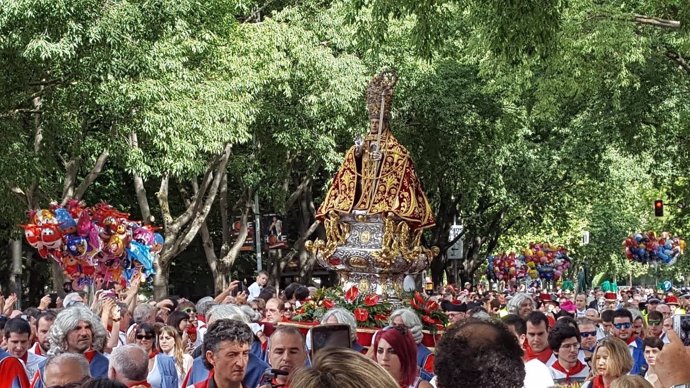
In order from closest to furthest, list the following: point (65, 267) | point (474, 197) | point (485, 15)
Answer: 1. point (485, 15)
2. point (65, 267)
3. point (474, 197)

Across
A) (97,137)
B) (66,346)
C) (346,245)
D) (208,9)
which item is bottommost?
(66,346)

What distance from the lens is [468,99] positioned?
1307 inches

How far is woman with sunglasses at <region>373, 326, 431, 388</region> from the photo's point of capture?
6.91 meters

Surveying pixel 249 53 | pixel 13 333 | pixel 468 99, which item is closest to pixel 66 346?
pixel 13 333

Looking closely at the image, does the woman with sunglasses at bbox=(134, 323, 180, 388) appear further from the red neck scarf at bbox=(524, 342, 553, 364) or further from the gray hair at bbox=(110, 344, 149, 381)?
the red neck scarf at bbox=(524, 342, 553, 364)

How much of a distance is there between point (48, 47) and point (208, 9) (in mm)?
4797

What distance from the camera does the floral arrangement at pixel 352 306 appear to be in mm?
14016

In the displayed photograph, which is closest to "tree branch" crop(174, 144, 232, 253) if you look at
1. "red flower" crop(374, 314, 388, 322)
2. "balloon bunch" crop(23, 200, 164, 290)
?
"balloon bunch" crop(23, 200, 164, 290)

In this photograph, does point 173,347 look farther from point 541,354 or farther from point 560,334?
point 560,334

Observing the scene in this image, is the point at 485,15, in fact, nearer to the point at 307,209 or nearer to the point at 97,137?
the point at 97,137

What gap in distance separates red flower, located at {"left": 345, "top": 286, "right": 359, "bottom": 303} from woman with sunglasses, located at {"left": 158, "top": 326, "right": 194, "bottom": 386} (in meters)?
4.83

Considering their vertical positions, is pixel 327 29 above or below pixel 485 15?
above

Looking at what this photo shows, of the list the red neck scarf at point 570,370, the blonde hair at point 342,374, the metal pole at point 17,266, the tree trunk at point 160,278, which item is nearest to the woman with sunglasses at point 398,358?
the red neck scarf at point 570,370

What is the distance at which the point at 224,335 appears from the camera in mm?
7246
